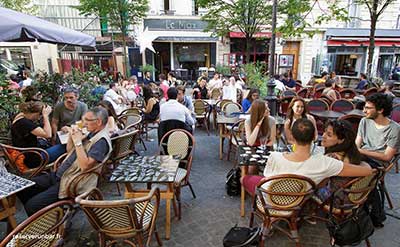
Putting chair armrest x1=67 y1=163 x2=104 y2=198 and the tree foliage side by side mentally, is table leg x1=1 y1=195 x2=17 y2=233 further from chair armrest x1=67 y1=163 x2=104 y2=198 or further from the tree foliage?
the tree foliage

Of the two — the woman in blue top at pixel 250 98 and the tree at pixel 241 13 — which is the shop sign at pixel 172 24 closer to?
the tree at pixel 241 13

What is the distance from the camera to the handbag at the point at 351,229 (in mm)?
2342

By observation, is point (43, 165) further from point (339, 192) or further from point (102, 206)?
point (339, 192)

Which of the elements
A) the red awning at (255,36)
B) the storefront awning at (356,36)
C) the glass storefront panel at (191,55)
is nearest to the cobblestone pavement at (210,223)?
the red awning at (255,36)

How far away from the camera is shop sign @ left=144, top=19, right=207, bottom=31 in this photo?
1711 cm

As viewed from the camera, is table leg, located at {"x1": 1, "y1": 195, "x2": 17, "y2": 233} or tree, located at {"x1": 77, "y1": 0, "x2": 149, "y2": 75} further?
tree, located at {"x1": 77, "y1": 0, "x2": 149, "y2": 75}

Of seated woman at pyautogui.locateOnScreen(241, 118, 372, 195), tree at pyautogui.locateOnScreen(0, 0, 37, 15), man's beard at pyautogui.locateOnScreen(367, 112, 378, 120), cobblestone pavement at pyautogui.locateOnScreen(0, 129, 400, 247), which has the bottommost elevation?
cobblestone pavement at pyautogui.locateOnScreen(0, 129, 400, 247)

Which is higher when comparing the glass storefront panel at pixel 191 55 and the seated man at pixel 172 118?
the glass storefront panel at pixel 191 55

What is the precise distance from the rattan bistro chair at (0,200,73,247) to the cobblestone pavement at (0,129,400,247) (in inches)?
32.7

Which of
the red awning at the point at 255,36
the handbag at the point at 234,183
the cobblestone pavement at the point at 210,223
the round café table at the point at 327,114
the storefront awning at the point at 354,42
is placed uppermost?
the red awning at the point at 255,36

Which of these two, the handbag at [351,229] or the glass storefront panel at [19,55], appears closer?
the handbag at [351,229]

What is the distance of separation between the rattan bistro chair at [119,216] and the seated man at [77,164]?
20.6 inches

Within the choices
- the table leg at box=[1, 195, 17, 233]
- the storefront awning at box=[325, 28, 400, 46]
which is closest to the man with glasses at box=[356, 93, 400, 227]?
the table leg at box=[1, 195, 17, 233]

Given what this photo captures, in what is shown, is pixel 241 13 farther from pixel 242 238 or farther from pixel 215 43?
pixel 242 238
